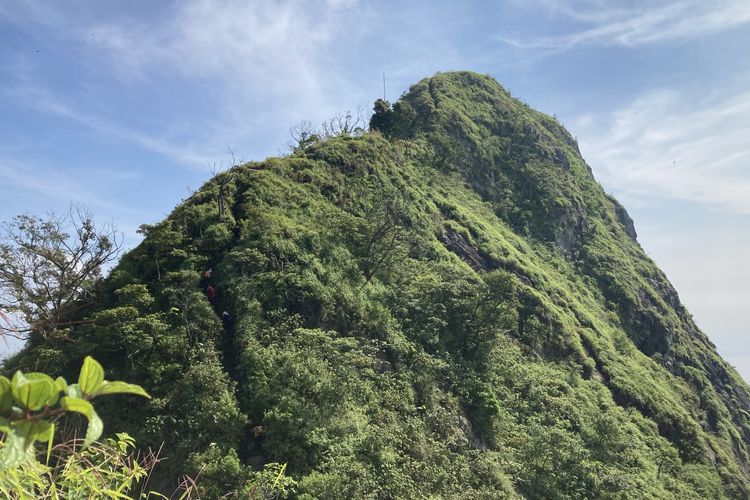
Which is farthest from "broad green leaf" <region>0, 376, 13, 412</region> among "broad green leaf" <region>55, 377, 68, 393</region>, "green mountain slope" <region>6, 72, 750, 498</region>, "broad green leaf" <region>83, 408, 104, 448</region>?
"green mountain slope" <region>6, 72, 750, 498</region>

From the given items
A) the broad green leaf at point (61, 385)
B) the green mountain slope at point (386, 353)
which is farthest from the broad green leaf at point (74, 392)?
the green mountain slope at point (386, 353)

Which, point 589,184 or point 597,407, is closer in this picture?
point 597,407

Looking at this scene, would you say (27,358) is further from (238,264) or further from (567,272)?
(567,272)

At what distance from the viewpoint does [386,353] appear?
19.4 m

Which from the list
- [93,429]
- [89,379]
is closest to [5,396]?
[89,379]

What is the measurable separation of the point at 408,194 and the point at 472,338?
479 inches

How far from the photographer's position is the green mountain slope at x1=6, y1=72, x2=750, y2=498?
14.0 metres

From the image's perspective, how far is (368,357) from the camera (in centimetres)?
1731

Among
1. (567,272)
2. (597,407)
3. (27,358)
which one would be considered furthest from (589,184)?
(27,358)

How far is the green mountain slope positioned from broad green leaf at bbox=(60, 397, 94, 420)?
11.7 m

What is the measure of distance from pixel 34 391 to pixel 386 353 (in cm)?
1847

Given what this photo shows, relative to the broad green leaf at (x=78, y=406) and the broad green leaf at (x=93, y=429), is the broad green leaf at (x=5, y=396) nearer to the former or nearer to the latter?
the broad green leaf at (x=78, y=406)

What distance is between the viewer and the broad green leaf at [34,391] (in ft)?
4.33

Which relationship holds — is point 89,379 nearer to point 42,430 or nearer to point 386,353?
point 42,430
